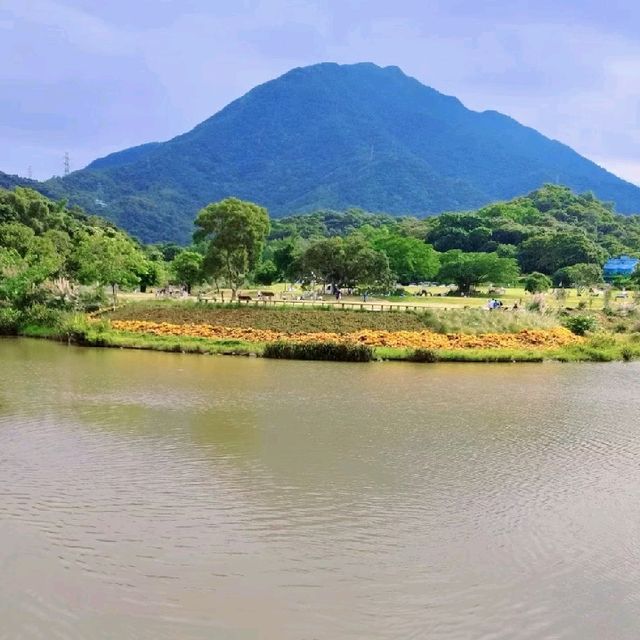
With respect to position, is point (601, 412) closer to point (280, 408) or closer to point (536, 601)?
point (280, 408)

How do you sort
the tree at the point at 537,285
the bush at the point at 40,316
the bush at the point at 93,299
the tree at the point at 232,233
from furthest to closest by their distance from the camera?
the tree at the point at 537,285, the tree at the point at 232,233, the bush at the point at 93,299, the bush at the point at 40,316

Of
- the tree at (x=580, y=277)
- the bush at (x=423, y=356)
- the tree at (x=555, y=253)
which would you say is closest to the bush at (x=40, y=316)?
the bush at (x=423, y=356)

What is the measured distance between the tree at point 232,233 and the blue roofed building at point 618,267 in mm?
56778

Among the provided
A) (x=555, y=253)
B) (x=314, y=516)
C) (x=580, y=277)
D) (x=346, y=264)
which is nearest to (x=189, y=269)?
(x=346, y=264)

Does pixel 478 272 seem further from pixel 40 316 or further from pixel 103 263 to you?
pixel 40 316

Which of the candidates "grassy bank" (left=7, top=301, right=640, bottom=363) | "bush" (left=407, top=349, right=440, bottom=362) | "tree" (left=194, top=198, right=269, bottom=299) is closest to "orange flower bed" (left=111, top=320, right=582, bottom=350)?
"grassy bank" (left=7, top=301, right=640, bottom=363)

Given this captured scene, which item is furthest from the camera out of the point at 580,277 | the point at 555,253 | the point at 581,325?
the point at 555,253

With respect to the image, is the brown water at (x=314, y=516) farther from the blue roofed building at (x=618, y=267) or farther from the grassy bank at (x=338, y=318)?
the blue roofed building at (x=618, y=267)

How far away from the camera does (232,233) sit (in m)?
39.1

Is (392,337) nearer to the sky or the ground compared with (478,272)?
nearer to the ground

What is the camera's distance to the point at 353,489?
11.9 metres

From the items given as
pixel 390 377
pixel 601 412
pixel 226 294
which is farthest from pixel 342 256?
pixel 601 412

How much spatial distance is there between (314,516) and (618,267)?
86.2m

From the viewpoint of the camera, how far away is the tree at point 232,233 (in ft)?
127
